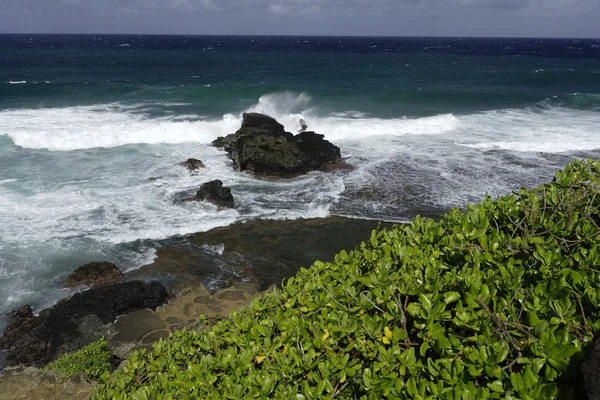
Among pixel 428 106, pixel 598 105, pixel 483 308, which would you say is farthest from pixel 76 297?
pixel 598 105

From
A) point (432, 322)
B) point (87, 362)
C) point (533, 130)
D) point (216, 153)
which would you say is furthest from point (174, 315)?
point (533, 130)

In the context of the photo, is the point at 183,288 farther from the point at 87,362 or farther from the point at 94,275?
the point at 87,362

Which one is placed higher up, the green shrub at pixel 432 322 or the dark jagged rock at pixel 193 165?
the green shrub at pixel 432 322

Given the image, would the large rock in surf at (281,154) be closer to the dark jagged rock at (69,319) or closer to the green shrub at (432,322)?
the dark jagged rock at (69,319)

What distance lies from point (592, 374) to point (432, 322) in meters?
0.82

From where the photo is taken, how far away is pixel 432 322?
271 centimetres

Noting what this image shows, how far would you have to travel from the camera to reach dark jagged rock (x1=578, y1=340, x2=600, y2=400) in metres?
2.12

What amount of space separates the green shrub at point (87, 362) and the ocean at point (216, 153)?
327 centimetres

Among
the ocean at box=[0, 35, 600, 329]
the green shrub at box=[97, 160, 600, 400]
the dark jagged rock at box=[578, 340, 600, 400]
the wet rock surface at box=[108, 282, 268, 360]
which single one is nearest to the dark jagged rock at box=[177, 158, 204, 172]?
the ocean at box=[0, 35, 600, 329]

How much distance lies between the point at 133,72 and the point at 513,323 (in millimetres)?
58816

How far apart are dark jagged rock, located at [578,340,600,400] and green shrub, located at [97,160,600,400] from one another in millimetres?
78

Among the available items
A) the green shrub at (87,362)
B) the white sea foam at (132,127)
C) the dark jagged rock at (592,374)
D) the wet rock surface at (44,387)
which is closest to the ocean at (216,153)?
the white sea foam at (132,127)

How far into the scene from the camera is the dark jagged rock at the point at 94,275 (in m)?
11.6

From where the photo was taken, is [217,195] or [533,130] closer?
[217,195]
